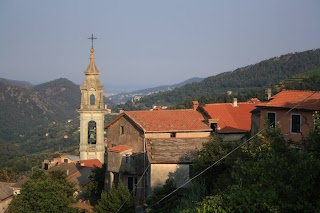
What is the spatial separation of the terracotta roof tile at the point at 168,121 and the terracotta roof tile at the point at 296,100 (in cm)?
739

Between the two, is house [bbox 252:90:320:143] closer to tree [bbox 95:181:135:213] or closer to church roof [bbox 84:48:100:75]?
tree [bbox 95:181:135:213]

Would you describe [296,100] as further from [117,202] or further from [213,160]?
[117,202]

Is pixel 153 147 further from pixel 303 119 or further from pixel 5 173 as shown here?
pixel 5 173

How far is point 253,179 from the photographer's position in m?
11.2

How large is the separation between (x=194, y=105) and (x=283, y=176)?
2224 cm

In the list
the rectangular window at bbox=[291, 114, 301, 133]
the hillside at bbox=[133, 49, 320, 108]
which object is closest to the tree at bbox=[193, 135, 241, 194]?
the rectangular window at bbox=[291, 114, 301, 133]

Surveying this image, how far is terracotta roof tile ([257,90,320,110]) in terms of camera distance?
795 inches

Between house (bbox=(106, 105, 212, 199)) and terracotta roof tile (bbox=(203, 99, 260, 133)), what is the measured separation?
988mm

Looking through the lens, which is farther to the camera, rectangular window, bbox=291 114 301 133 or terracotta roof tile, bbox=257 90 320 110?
rectangular window, bbox=291 114 301 133

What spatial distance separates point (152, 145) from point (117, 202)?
185 inches

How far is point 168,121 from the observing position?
29484mm

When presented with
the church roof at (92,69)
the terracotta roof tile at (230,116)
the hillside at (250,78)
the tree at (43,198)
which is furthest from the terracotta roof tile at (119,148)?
the hillside at (250,78)

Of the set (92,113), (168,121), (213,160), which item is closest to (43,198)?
(168,121)

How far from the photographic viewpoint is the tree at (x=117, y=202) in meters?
22.1
